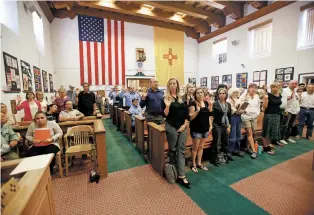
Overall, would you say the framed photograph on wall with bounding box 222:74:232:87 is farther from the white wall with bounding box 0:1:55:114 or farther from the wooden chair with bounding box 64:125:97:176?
the white wall with bounding box 0:1:55:114

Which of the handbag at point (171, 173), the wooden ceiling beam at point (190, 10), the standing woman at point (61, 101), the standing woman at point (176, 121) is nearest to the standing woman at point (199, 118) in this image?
the standing woman at point (176, 121)

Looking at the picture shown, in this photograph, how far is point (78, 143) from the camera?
290 cm

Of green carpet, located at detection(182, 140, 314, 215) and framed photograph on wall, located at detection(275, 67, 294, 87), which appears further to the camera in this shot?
framed photograph on wall, located at detection(275, 67, 294, 87)

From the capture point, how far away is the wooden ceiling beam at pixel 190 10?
6.78m

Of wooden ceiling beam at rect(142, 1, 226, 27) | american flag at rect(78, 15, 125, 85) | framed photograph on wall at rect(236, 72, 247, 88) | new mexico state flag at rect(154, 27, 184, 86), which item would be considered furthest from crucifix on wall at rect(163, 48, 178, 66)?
framed photograph on wall at rect(236, 72, 247, 88)

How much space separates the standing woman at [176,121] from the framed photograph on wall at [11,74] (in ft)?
10.2

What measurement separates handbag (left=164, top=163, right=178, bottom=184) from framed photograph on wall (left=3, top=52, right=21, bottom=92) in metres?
3.31

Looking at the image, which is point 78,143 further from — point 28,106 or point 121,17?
point 121,17

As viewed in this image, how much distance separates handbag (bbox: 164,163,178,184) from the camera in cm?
230

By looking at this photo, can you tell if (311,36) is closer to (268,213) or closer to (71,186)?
(268,213)

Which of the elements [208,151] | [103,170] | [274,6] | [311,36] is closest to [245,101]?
[208,151]

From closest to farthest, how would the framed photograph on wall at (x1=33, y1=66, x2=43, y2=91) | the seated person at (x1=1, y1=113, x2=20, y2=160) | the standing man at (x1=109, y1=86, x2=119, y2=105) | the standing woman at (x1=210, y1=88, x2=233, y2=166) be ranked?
the seated person at (x1=1, y1=113, x2=20, y2=160), the standing woman at (x1=210, y1=88, x2=233, y2=166), the framed photograph on wall at (x1=33, y1=66, x2=43, y2=91), the standing man at (x1=109, y1=86, x2=119, y2=105)

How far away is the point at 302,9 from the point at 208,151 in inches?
238

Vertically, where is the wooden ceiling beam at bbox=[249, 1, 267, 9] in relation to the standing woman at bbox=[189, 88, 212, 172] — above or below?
above
